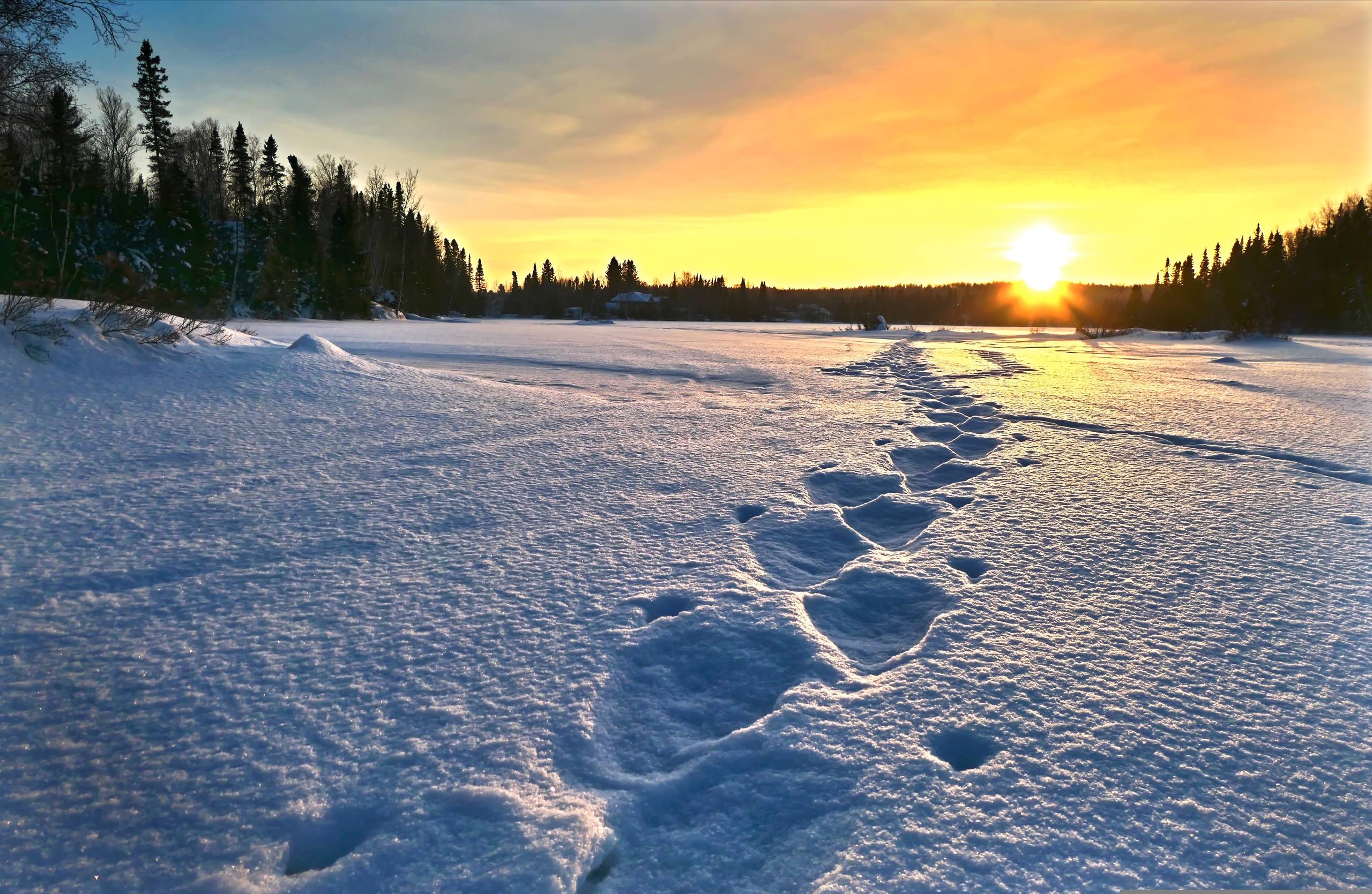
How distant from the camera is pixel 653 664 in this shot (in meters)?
1.47

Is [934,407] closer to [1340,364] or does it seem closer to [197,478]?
[197,478]

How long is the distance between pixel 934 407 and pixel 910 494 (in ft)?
8.96

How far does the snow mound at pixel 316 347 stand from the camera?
4.73 m

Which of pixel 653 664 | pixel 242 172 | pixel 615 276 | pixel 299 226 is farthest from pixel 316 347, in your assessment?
pixel 615 276

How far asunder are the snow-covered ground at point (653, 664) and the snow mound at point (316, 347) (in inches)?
57.4

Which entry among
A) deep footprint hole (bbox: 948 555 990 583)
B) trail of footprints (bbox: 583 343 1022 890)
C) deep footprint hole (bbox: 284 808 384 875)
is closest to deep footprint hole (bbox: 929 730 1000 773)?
trail of footprints (bbox: 583 343 1022 890)

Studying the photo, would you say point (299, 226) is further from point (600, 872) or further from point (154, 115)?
point (600, 872)

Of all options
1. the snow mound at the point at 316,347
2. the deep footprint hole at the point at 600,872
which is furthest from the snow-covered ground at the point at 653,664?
the snow mound at the point at 316,347

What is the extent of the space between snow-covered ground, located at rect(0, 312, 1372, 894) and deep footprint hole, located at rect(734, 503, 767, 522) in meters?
0.05

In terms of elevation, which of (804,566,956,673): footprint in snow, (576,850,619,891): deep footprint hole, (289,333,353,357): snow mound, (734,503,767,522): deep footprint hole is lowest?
(576,850,619,891): deep footprint hole

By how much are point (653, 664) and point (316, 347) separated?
15.0ft

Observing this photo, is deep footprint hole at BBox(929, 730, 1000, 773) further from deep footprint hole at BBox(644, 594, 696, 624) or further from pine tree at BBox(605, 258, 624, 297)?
pine tree at BBox(605, 258, 624, 297)

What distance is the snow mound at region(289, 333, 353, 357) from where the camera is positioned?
15.5ft

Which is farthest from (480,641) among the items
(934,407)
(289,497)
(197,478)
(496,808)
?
(934,407)
